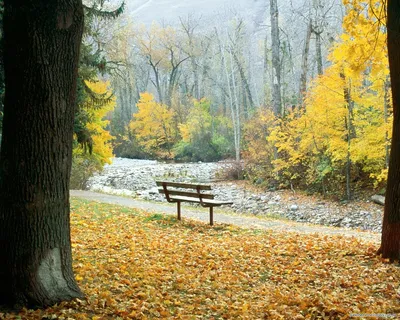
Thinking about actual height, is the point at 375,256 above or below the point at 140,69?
below

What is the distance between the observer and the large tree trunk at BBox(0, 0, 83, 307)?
364 cm

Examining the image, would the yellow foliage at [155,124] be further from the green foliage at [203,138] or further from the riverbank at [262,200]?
the riverbank at [262,200]

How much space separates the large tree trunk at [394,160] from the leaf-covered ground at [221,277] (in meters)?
0.33

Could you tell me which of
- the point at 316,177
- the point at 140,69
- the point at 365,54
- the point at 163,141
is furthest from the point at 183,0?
the point at 365,54

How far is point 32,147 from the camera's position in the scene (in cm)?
368

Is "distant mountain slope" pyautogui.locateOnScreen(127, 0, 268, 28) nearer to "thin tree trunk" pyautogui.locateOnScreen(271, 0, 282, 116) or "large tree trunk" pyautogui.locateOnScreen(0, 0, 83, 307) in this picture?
"thin tree trunk" pyautogui.locateOnScreen(271, 0, 282, 116)

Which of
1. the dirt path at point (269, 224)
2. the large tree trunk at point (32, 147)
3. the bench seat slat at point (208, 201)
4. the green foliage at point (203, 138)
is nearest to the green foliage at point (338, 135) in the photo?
the dirt path at point (269, 224)

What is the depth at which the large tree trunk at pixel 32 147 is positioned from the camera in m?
3.64

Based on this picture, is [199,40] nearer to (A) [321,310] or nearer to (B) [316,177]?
(B) [316,177]

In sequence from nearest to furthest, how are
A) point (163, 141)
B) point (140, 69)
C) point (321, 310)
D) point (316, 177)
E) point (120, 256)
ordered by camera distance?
point (321, 310), point (120, 256), point (316, 177), point (163, 141), point (140, 69)

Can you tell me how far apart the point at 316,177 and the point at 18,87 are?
59.3 ft

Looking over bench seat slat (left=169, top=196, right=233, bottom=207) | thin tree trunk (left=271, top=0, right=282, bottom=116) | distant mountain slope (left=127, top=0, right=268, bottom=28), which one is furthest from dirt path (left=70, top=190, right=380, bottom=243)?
distant mountain slope (left=127, top=0, right=268, bottom=28)

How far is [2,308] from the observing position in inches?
140

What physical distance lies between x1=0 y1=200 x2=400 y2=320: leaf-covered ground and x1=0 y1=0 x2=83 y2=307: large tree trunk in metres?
0.36
